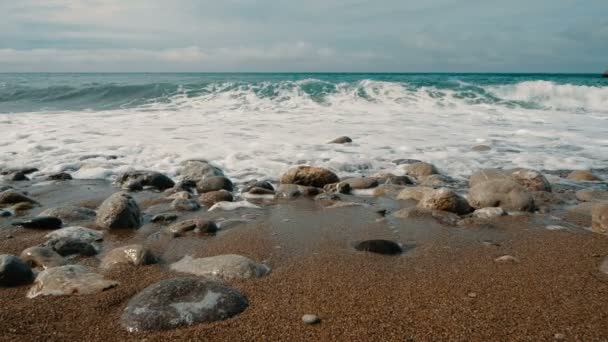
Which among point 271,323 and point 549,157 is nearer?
point 271,323

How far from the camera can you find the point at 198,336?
1914 millimetres

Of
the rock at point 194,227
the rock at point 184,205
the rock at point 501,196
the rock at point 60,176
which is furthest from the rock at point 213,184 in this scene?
the rock at point 501,196

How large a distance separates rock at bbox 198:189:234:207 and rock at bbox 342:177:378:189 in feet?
4.29

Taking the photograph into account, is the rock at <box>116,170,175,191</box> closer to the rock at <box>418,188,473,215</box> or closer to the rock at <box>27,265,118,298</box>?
the rock at <box>27,265,118,298</box>

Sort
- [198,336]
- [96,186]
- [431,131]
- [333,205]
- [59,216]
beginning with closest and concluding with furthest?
[198,336], [59,216], [333,205], [96,186], [431,131]

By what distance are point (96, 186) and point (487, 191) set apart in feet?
13.3

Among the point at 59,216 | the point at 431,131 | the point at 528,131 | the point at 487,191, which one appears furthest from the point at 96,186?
the point at 528,131

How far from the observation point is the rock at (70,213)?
144 inches

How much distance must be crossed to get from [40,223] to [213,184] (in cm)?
167

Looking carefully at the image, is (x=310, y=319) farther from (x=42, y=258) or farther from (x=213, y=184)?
(x=213, y=184)

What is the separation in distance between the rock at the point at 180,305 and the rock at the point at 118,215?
141cm

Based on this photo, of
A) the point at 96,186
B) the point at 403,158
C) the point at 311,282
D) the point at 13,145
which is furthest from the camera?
the point at 13,145

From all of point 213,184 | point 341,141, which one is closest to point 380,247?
point 213,184

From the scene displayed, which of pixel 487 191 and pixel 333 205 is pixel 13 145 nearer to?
pixel 333 205
